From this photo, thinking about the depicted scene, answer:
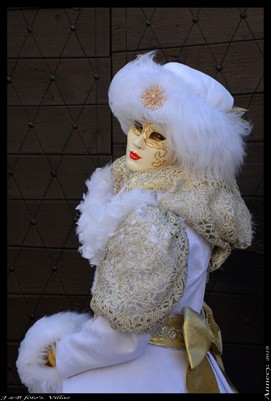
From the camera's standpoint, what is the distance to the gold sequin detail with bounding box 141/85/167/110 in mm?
1854

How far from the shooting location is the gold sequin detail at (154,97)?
6.08ft

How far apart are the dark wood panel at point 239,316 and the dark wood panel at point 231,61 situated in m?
0.84

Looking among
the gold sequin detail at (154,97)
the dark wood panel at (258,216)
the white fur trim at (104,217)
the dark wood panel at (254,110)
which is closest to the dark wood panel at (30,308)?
the dark wood panel at (258,216)

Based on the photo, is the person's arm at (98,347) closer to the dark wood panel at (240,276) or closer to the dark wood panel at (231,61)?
the dark wood panel at (240,276)

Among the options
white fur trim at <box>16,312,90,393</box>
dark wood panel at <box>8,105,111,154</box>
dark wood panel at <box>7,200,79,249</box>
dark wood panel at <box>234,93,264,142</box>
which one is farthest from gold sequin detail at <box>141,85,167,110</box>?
dark wood panel at <box>7,200,79,249</box>

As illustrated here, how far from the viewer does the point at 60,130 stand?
9.86 ft

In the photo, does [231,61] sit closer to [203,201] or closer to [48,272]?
[203,201]

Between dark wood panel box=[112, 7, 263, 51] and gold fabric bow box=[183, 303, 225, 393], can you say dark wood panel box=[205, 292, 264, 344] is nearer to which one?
gold fabric bow box=[183, 303, 225, 393]

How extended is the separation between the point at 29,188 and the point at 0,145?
236 millimetres

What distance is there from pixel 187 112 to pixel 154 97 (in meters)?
0.11

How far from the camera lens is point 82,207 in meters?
1.99
